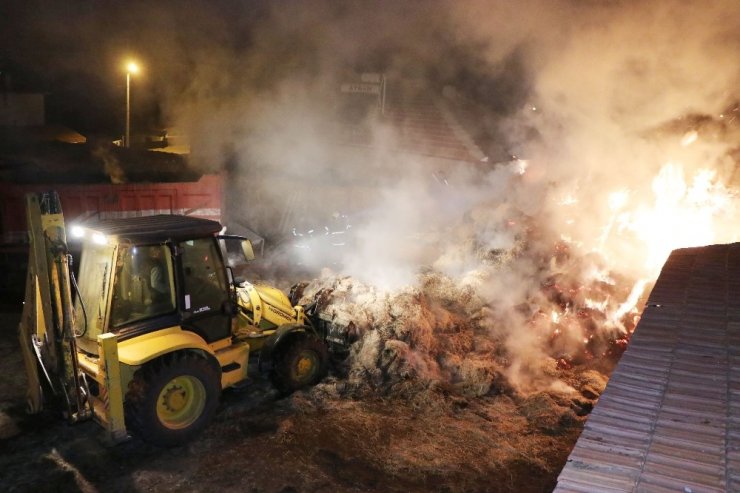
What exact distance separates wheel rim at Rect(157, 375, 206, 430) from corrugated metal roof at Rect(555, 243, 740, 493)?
4.48 m

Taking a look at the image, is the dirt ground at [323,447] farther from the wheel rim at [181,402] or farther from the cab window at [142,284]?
the cab window at [142,284]

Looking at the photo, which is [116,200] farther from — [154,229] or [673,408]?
[673,408]

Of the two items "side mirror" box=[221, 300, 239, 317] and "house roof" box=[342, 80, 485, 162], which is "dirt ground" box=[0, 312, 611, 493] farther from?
"house roof" box=[342, 80, 485, 162]

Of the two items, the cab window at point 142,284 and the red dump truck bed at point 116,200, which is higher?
the red dump truck bed at point 116,200

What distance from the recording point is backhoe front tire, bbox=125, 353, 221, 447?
5.48 meters

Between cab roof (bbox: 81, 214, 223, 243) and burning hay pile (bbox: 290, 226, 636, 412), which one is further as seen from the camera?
burning hay pile (bbox: 290, 226, 636, 412)

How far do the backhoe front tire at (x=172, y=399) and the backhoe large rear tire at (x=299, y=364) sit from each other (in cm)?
103

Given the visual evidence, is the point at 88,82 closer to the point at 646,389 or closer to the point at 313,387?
the point at 313,387

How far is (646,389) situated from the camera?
3.32 m

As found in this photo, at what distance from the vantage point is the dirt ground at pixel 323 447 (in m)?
5.27

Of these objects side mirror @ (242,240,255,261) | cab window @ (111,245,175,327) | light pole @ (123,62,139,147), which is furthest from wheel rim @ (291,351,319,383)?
light pole @ (123,62,139,147)

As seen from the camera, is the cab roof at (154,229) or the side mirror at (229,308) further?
the side mirror at (229,308)

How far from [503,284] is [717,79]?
548cm

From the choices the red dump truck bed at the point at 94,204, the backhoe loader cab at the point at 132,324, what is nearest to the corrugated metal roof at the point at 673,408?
the backhoe loader cab at the point at 132,324
